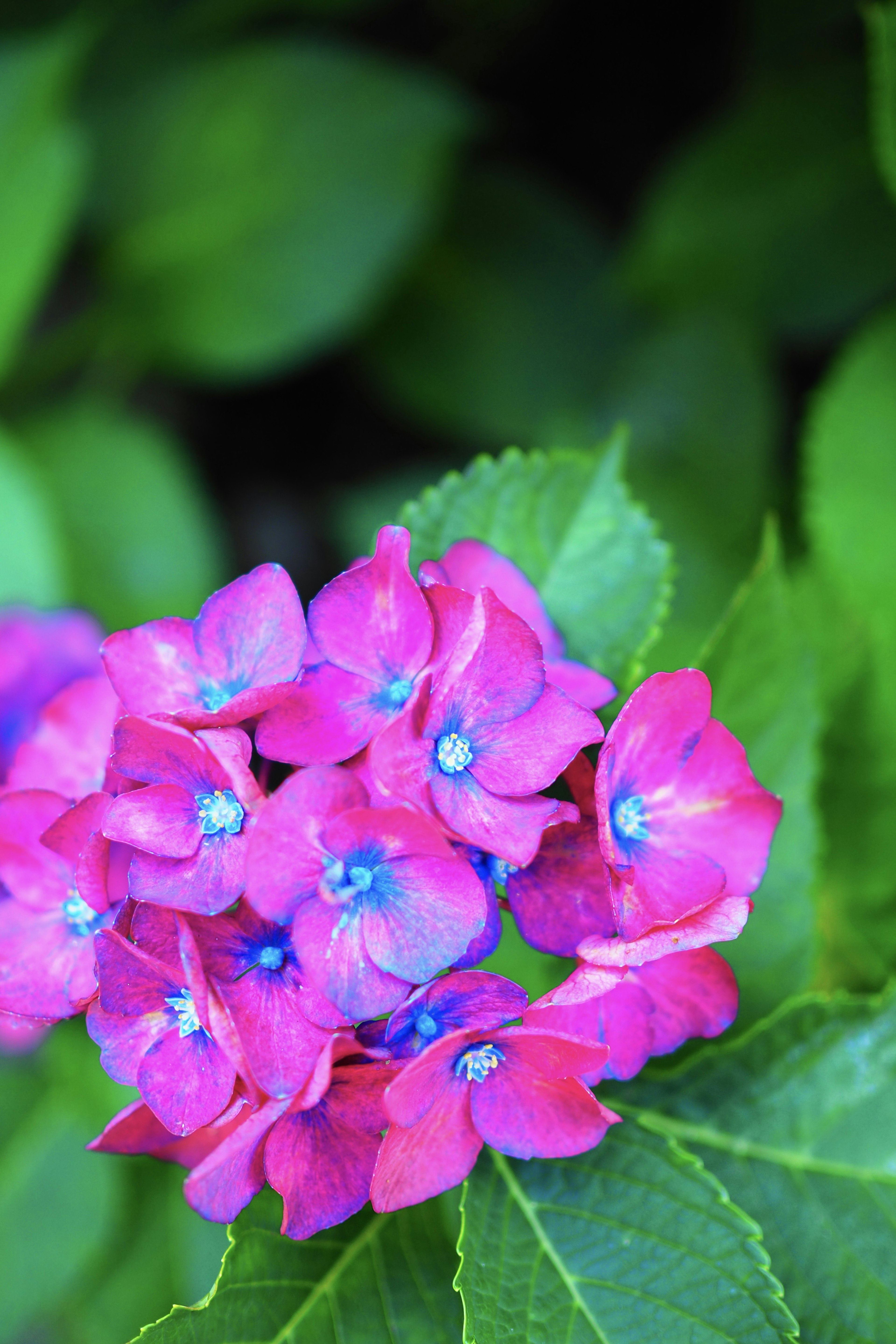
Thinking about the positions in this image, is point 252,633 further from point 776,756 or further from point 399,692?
point 776,756

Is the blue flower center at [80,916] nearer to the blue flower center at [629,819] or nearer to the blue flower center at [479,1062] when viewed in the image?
the blue flower center at [479,1062]

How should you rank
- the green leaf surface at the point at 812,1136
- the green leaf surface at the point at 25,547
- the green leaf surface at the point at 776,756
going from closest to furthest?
the green leaf surface at the point at 812,1136 < the green leaf surface at the point at 776,756 < the green leaf surface at the point at 25,547

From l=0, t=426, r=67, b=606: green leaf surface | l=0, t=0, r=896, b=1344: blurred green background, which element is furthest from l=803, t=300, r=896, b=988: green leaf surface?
l=0, t=426, r=67, b=606: green leaf surface

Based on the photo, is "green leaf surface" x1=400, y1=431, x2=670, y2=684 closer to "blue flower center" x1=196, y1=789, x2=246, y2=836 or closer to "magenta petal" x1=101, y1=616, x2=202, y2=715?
"magenta petal" x1=101, y1=616, x2=202, y2=715

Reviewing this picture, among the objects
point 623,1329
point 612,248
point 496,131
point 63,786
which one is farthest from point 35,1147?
point 496,131

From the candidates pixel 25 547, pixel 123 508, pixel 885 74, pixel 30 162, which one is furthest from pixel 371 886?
pixel 30 162

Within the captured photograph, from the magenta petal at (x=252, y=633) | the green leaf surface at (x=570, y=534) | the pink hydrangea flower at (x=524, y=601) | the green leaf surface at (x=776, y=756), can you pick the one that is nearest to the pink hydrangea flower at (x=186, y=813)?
the magenta petal at (x=252, y=633)

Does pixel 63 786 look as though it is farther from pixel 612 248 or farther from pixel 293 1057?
pixel 612 248
